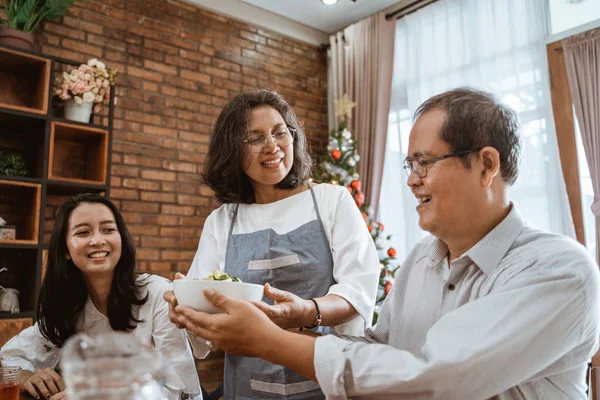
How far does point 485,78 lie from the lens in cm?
437

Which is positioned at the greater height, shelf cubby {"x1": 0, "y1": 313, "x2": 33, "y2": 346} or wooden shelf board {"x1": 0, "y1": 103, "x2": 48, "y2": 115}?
wooden shelf board {"x1": 0, "y1": 103, "x2": 48, "y2": 115}

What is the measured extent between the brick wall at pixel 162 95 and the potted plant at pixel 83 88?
502mm

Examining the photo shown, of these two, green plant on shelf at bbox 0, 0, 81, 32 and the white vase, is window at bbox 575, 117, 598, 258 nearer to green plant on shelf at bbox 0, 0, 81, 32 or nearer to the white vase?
the white vase

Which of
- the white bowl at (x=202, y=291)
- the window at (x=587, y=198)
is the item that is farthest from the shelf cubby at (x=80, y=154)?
the window at (x=587, y=198)

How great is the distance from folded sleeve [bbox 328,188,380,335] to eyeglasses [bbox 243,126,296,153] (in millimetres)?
243

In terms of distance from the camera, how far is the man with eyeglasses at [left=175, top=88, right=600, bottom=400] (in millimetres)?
852

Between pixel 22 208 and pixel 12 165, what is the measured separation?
351 millimetres

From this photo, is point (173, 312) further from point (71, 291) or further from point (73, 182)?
point (73, 182)

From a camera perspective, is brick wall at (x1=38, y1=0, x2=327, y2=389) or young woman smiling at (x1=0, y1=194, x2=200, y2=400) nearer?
young woman smiling at (x1=0, y1=194, x2=200, y2=400)

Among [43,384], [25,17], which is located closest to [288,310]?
[43,384]

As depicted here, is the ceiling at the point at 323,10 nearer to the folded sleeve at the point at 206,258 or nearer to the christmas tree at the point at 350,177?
the christmas tree at the point at 350,177

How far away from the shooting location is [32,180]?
3281mm

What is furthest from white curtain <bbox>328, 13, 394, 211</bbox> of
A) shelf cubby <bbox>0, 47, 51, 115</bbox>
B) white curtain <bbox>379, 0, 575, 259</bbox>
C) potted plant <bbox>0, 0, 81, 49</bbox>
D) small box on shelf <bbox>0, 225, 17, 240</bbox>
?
small box on shelf <bbox>0, 225, 17, 240</bbox>

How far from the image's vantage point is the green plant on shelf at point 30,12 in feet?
11.3
